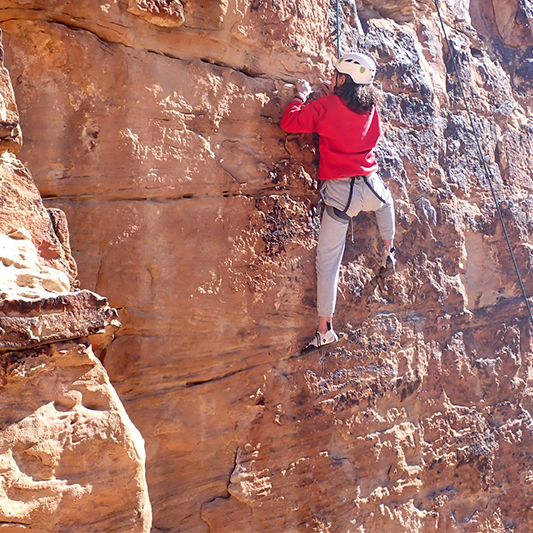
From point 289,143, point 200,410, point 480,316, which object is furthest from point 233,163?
point 480,316

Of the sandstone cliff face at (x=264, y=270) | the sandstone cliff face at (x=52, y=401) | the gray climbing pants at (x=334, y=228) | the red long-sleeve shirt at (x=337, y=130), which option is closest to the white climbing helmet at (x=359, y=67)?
the red long-sleeve shirt at (x=337, y=130)

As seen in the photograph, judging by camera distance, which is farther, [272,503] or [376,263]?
[376,263]

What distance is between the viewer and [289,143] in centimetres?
468

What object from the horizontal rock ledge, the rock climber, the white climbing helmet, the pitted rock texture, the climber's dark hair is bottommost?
the pitted rock texture

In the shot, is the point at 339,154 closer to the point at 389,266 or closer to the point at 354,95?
the point at 354,95

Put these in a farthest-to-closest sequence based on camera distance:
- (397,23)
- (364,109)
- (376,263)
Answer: (397,23) → (376,263) → (364,109)

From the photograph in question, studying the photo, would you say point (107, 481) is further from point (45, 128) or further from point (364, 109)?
point (364, 109)

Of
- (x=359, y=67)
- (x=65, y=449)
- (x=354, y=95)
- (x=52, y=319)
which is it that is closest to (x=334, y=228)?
(x=354, y=95)

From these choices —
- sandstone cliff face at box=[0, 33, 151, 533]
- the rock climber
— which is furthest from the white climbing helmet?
sandstone cliff face at box=[0, 33, 151, 533]

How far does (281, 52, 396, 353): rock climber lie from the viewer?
14.3ft

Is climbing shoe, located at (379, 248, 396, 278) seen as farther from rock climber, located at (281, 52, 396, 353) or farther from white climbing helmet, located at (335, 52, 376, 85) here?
white climbing helmet, located at (335, 52, 376, 85)

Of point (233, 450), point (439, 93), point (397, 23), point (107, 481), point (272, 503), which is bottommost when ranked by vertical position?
point (272, 503)

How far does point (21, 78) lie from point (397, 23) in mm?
3153

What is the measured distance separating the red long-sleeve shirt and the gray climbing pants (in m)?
0.08
